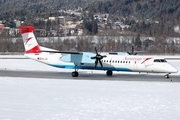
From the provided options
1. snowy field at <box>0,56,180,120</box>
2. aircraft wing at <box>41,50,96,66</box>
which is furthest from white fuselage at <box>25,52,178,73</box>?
snowy field at <box>0,56,180,120</box>

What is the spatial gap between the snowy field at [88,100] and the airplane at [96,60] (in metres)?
3.87

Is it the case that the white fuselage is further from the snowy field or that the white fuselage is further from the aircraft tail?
the snowy field

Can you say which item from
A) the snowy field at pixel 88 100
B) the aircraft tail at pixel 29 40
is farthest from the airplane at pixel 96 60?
the snowy field at pixel 88 100

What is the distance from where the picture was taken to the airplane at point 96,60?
34.8 metres

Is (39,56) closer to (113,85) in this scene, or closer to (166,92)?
(113,85)

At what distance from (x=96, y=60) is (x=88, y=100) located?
14.2 meters

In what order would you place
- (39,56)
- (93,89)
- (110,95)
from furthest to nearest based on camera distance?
(39,56), (93,89), (110,95)

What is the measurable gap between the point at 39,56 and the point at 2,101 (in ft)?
56.2

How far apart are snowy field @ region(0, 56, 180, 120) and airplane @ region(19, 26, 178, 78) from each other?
3.87 meters

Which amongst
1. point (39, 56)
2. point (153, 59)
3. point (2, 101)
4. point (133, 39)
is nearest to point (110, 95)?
point (2, 101)

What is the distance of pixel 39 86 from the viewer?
95.1 feet

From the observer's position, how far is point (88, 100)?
2283 cm

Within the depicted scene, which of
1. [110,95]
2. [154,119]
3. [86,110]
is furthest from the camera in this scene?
[110,95]

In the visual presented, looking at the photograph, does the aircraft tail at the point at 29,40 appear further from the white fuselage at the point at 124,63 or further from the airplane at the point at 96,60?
the white fuselage at the point at 124,63
